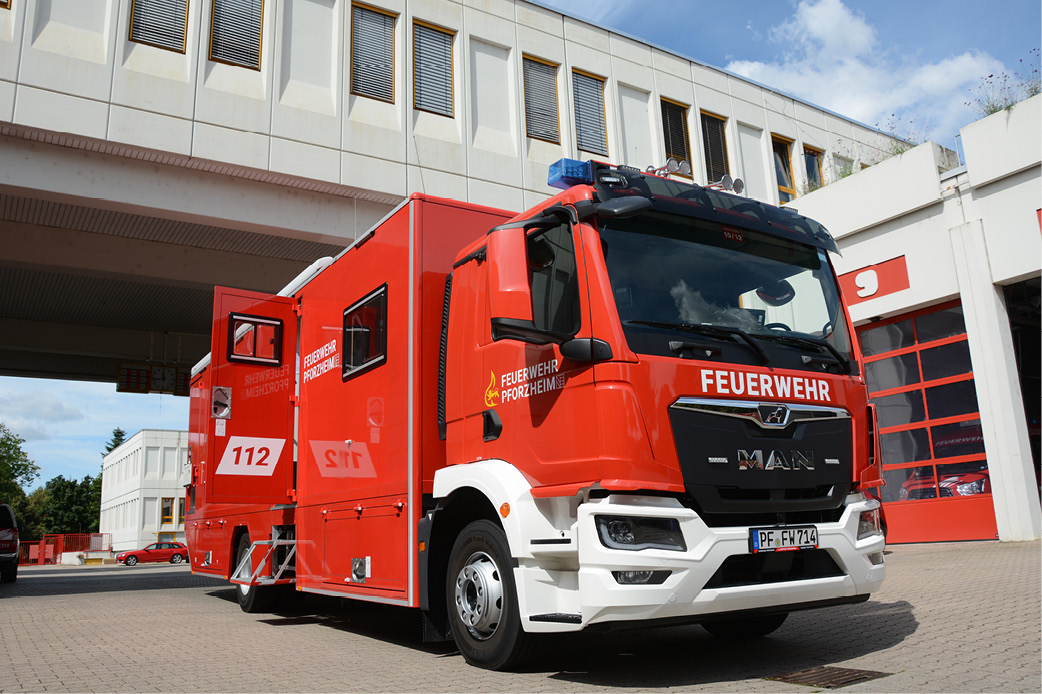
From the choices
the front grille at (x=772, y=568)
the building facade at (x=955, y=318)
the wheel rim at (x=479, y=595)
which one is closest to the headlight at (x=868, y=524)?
the front grille at (x=772, y=568)

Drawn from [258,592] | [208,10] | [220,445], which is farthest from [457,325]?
[208,10]

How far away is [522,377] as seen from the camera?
500 cm

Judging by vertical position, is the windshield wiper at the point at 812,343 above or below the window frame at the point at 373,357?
below

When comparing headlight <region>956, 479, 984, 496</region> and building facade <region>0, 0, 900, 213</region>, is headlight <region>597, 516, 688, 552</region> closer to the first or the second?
building facade <region>0, 0, 900, 213</region>

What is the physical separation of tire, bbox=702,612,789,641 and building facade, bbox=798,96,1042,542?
810 centimetres

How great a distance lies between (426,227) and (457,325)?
85 centimetres

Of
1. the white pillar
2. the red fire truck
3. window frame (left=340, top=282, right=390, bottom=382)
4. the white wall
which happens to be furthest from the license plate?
the white wall

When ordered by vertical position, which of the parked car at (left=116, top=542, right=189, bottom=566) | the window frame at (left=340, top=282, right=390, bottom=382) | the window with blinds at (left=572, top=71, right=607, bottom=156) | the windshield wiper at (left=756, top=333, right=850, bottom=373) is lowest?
the parked car at (left=116, top=542, right=189, bottom=566)

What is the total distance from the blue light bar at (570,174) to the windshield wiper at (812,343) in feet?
4.73

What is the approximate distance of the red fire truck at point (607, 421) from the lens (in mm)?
4270

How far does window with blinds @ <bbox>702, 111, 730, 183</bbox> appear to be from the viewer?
18.5 m

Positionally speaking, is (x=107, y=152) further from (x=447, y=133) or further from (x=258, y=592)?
(x=258, y=592)

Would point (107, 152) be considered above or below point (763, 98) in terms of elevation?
below

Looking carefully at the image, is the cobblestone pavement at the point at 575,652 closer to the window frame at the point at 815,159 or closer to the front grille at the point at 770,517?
the front grille at the point at 770,517
